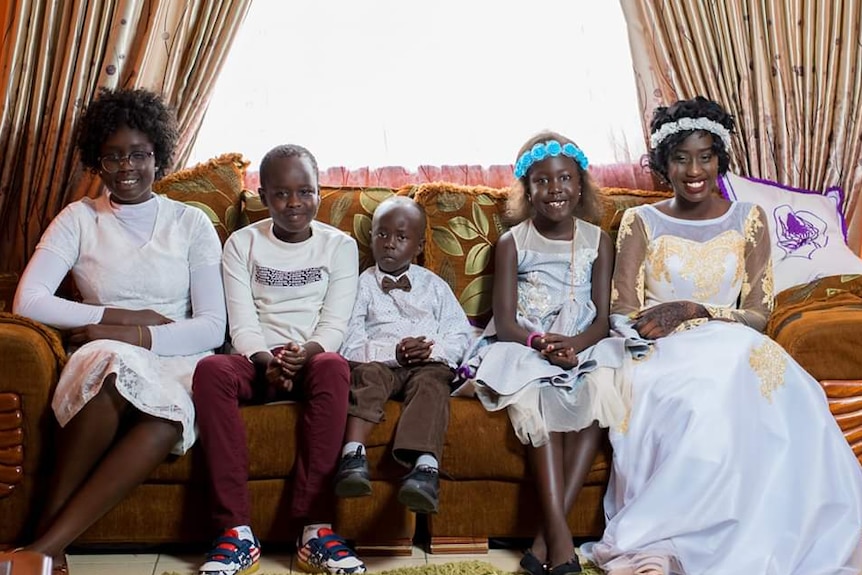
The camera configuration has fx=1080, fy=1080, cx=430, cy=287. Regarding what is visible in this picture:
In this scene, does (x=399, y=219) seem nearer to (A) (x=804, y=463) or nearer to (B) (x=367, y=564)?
(B) (x=367, y=564)

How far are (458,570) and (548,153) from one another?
1151mm

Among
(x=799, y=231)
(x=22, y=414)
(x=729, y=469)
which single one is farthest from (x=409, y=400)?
(x=799, y=231)

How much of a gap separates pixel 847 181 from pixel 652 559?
1.91m

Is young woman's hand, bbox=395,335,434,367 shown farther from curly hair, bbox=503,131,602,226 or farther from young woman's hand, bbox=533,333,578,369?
curly hair, bbox=503,131,602,226

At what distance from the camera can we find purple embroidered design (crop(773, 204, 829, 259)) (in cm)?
325

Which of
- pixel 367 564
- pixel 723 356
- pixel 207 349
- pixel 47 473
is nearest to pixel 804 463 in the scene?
pixel 723 356

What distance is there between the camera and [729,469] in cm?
241

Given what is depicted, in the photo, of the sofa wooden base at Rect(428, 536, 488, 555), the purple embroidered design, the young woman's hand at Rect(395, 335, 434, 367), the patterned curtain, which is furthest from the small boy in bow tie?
the patterned curtain

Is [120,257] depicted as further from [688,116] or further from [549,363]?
[688,116]

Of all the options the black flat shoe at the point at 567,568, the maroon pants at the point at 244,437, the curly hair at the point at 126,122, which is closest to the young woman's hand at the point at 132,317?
the maroon pants at the point at 244,437

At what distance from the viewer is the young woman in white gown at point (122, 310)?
2.41m

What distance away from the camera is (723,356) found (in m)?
2.56

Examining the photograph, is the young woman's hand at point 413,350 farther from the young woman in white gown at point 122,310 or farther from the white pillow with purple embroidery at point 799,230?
the white pillow with purple embroidery at point 799,230

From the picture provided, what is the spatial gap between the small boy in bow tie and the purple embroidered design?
1.03 metres
